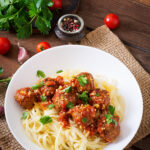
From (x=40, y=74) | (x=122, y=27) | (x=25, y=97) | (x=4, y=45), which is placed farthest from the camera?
(x=122, y=27)

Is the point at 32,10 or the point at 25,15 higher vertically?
the point at 32,10

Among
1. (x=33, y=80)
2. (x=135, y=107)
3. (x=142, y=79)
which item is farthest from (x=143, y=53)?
(x=33, y=80)

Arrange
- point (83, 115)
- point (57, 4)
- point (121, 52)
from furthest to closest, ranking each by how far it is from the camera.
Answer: point (57, 4), point (121, 52), point (83, 115)

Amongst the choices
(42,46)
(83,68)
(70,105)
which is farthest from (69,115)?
(42,46)

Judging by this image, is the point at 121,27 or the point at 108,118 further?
the point at 121,27

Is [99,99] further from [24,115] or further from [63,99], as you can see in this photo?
[24,115]

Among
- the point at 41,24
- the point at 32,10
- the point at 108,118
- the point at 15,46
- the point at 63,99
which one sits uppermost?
the point at 32,10

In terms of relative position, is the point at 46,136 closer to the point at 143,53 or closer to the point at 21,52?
the point at 21,52
